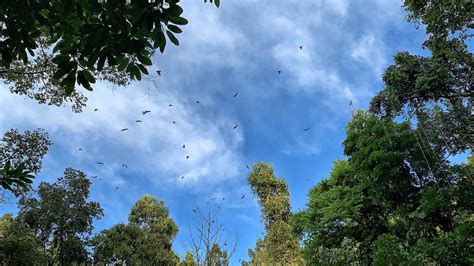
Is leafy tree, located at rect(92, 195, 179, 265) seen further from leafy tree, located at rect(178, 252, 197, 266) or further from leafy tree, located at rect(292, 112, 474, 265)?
leafy tree, located at rect(292, 112, 474, 265)

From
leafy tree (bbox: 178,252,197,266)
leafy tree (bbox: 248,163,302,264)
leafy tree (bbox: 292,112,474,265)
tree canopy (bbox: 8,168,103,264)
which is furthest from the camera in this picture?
leafy tree (bbox: 248,163,302,264)

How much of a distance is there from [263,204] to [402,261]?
14.2m

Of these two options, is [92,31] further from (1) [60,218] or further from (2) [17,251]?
(1) [60,218]

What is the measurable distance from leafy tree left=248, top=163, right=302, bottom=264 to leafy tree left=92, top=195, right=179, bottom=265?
6669 mm

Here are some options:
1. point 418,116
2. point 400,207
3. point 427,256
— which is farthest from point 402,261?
point 418,116

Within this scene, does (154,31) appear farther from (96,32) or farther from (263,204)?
(263,204)

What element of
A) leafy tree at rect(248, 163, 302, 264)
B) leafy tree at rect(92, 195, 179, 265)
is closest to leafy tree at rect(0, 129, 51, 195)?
leafy tree at rect(92, 195, 179, 265)

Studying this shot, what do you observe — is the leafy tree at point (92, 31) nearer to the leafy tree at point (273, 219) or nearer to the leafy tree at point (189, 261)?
the leafy tree at point (189, 261)

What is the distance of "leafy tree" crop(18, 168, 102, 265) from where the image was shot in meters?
14.8

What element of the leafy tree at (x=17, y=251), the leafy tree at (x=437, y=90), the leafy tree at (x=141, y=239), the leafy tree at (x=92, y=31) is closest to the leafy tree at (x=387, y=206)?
the leafy tree at (x=437, y=90)

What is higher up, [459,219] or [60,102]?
[60,102]

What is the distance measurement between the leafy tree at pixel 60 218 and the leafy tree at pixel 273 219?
365 inches

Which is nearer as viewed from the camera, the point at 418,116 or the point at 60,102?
the point at 60,102

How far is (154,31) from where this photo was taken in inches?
76.3
